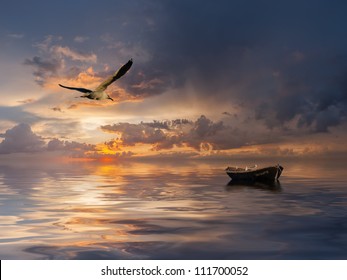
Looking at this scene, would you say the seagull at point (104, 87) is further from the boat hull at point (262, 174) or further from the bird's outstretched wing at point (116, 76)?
the boat hull at point (262, 174)

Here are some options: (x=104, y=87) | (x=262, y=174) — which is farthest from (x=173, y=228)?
(x=262, y=174)

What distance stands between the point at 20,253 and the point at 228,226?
14.2 metres

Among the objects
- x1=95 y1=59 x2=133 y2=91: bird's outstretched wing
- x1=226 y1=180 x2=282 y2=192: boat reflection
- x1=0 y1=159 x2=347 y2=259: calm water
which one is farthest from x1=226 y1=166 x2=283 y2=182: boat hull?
x1=95 y1=59 x2=133 y2=91: bird's outstretched wing

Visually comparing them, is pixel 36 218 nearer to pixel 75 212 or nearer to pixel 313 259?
pixel 75 212

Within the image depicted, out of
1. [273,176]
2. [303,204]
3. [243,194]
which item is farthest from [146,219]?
[273,176]

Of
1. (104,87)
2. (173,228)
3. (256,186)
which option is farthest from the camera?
(256,186)

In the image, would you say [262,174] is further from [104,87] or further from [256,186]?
[104,87]

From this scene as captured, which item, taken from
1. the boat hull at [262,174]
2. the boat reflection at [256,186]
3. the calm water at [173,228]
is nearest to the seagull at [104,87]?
the calm water at [173,228]

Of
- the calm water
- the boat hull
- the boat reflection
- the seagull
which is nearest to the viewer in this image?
the seagull

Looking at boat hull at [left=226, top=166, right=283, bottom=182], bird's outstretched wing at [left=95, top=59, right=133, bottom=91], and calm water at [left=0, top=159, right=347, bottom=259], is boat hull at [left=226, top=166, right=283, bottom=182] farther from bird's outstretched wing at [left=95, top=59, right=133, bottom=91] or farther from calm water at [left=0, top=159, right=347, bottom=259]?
bird's outstretched wing at [left=95, top=59, right=133, bottom=91]

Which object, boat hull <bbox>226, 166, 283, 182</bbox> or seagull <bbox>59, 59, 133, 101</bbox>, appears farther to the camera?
boat hull <bbox>226, 166, 283, 182</bbox>

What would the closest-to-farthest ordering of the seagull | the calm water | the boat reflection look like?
the seagull < the calm water < the boat reflection

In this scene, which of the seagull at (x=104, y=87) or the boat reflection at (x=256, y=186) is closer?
the seagull at (x=104, y=87)

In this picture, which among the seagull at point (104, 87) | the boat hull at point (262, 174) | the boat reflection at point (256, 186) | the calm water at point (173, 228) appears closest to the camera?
the seagull at point (104, 87)
